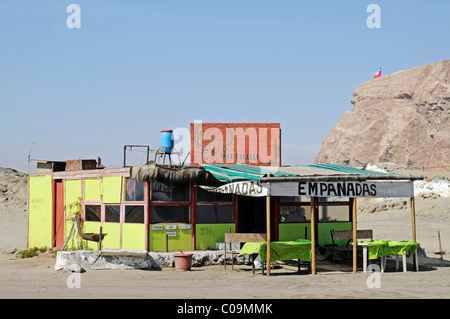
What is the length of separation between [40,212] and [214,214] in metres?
7.71

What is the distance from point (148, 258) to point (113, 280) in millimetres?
2441

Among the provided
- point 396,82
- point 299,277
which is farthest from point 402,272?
point 396,82

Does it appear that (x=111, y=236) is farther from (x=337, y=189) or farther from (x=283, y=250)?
(x=337, y=189)

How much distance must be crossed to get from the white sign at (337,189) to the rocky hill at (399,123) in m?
78.8

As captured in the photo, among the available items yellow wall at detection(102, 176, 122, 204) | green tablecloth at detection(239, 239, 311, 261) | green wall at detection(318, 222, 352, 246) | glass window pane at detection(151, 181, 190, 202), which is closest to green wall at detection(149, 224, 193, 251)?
glass window pane at detection(151, 181, 190, 202)

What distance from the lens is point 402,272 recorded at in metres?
16.5

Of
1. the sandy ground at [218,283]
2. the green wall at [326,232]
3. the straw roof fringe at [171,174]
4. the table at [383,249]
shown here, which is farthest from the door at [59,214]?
the table at [383,249]

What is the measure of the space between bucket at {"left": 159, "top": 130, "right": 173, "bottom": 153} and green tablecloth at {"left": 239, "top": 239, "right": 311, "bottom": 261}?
4330 millimetres

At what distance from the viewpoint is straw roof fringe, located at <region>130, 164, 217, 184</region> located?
56.6 ft

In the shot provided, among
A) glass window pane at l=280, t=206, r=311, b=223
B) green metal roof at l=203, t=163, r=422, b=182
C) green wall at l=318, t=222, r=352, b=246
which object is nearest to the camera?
green metal roof at l=203, t=163, r=422, b=182

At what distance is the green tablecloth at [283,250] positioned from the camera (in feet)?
51.4

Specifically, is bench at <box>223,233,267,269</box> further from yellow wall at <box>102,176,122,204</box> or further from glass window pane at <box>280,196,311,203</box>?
yellow wall at <box>102,176,122,204</box>

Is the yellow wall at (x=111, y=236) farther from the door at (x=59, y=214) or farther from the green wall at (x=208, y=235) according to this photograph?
the door at (x=59, y=214)

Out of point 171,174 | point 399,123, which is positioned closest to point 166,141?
point 171,174
